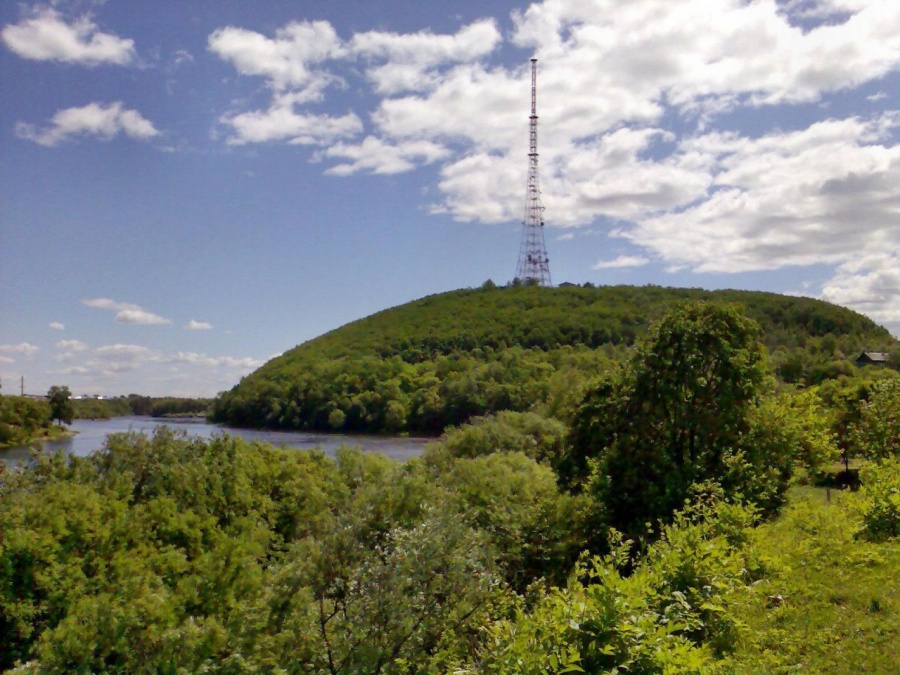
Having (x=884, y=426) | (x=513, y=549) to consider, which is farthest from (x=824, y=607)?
(x=884, y=426)

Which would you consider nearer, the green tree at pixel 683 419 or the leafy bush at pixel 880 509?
the leafy bush at pixel 880 509

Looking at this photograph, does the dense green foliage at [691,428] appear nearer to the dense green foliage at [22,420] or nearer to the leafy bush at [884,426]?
the leafy bush at [884,426]

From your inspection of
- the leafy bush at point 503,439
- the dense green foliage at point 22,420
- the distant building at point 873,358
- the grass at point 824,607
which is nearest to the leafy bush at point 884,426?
→ the grass at point 824,607

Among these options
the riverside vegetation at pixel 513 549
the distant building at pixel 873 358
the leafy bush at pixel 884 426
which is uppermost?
the distant building at pixel 873 358

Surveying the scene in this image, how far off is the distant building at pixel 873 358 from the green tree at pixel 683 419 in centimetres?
8817

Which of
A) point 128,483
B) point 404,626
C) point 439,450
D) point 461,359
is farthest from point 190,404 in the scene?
point 404,626

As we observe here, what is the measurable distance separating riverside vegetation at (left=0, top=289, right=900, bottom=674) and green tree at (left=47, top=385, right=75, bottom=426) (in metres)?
69.3

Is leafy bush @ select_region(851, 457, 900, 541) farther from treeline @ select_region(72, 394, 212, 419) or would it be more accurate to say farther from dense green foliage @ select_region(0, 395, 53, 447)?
treeline @ select_region(72, 394, 212, 419)

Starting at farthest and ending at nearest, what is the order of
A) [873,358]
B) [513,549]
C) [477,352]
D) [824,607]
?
[477,352], [873,358], [513,549], [824,607]

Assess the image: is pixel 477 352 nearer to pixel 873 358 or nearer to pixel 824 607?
pixel 873 358

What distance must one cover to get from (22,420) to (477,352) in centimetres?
7880

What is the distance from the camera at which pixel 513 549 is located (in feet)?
62.2

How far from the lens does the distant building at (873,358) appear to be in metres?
93.0

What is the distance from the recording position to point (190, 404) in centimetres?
16588
